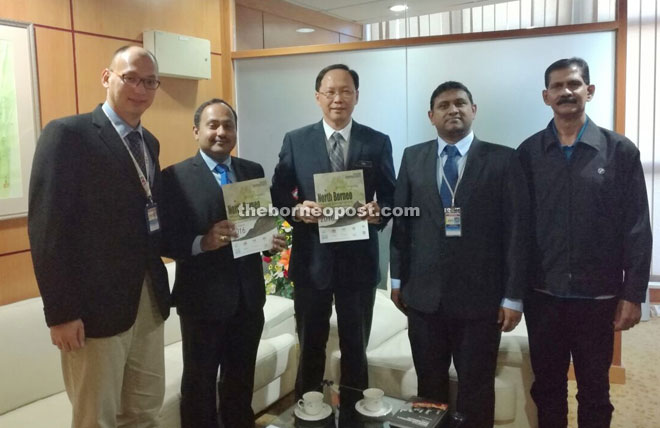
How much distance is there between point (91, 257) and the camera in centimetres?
158

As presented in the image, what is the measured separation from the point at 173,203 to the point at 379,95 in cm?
183

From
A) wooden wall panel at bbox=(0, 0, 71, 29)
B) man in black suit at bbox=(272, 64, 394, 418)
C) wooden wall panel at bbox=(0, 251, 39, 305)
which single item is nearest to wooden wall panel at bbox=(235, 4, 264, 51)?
wooden wall panel at bbox=(0, 0, 71, 29)

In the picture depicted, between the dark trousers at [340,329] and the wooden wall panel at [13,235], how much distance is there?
4.75 feet

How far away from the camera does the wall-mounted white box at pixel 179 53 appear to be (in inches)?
124

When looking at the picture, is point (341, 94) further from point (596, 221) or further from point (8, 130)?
point (8, 130)

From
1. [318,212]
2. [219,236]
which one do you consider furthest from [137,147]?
[318,212]

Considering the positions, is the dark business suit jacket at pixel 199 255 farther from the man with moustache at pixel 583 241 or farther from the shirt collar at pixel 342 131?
the man with moustache at pixel 583 241

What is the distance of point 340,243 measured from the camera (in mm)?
2143

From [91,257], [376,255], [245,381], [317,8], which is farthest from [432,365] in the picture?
[317,8]

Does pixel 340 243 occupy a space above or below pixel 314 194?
below

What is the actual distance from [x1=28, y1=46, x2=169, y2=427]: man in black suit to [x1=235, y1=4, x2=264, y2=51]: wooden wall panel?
2.26 metres

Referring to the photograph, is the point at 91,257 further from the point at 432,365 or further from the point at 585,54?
the point at 585,54

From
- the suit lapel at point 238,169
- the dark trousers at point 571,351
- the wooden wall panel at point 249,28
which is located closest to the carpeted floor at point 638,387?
the dark trousers at point 571,351

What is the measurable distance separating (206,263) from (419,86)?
1.92 metres
